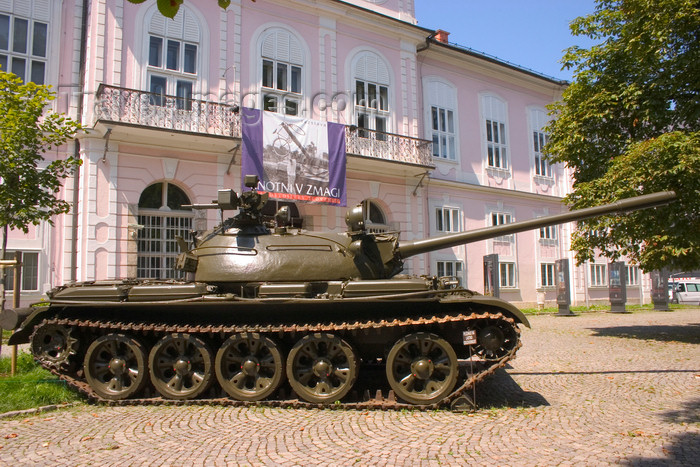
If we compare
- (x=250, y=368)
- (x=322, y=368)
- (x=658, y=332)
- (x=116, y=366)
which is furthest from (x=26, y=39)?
(x=658, y=332)

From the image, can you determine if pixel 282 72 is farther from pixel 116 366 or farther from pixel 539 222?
pixel 116 366

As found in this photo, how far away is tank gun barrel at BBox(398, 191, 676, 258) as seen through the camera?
7.52 m

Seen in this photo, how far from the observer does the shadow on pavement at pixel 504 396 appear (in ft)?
22.8

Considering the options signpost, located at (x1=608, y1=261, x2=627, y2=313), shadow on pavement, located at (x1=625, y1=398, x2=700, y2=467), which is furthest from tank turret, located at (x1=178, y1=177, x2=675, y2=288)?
signpost, located at (x1=608, y1=261, x2=627, y2=313)

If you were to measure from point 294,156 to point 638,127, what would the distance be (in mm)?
9867

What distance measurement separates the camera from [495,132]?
24906 mm

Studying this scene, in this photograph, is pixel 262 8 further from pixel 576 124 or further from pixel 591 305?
pixel 591 305

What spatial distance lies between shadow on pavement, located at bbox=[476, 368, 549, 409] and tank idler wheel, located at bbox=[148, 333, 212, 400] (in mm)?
3655

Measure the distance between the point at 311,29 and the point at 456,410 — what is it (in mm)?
16566

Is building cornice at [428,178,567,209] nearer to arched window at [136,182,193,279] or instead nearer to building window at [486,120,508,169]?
building window at [486,120,508,169]

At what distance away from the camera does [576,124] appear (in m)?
13.4

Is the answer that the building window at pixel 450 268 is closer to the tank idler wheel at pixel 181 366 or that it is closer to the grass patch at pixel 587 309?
the grass patch at pixel 587 309

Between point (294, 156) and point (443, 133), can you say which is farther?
point (443, 133)

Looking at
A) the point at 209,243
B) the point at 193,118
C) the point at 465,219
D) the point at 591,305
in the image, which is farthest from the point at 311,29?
the point at 591,305
